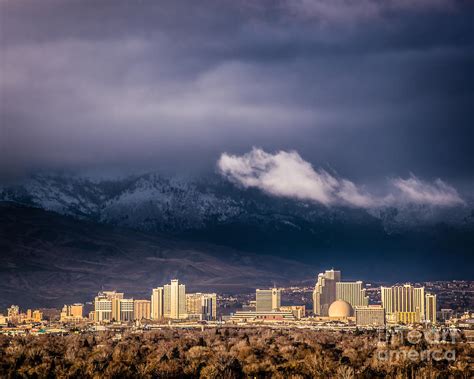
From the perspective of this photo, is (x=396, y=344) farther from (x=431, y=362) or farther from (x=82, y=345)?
(x=82, y=345)

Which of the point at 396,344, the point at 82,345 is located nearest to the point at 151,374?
the point at 396,344

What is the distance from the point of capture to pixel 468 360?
71.5 meters

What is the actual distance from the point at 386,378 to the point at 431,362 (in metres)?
9.54

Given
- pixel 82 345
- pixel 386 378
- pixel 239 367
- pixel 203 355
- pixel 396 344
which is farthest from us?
pixel 82 345

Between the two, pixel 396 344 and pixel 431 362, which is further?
pixel 396 344

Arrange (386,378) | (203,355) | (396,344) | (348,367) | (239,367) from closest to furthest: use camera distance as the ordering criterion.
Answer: (386,378) → (348,367) → (239,367) → (203,355) → (396,344)

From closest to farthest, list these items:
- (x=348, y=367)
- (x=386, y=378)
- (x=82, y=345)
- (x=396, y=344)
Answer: (x=386, y=378) → (x=348, y=367) → (x=396, y=344) → (x=82, y=345)

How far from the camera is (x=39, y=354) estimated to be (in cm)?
8031

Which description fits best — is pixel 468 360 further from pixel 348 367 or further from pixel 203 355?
pixel 203 355

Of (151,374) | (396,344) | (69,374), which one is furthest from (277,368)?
(396,344)

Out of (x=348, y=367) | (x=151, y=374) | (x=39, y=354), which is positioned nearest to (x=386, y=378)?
(x=348, y=367)

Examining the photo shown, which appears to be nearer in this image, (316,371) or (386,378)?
(386,378)

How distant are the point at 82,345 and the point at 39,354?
57.8 ft

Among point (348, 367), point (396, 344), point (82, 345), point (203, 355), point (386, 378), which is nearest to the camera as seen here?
point (386, 378)
